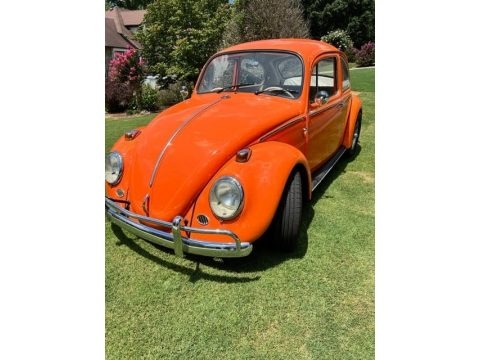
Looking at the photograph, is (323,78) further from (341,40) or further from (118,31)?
(118,31)

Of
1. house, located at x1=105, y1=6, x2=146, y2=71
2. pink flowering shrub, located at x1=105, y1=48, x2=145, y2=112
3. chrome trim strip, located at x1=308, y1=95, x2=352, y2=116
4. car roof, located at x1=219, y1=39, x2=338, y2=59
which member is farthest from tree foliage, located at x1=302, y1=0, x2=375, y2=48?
car roof, located at x1=219, y1=39, x2=338, y2=59

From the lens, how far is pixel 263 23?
50.6ft

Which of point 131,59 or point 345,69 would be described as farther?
point 131,59

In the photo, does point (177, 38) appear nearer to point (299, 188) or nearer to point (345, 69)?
point (345, 69)

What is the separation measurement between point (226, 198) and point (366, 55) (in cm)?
2136

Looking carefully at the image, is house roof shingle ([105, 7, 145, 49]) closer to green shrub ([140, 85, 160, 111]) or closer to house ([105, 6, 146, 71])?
house ([105, 6, 146, 71])

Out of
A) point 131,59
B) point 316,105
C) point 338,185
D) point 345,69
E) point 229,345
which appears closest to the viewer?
point 229,345

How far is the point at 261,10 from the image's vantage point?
1532cm

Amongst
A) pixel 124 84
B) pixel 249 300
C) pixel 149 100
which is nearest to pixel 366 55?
pixel 149 100

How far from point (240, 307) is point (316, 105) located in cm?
229

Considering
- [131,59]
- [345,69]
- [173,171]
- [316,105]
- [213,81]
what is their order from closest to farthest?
[173,171] < [316,105] < [213,81] < [345,69] < [131,59]

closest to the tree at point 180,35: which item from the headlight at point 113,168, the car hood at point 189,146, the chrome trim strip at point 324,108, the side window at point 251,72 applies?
the chrome trim strip at point 324,108

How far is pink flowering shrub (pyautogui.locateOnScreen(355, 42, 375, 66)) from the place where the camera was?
2094 cm

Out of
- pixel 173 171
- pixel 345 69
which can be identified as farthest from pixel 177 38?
pixel 173 171
